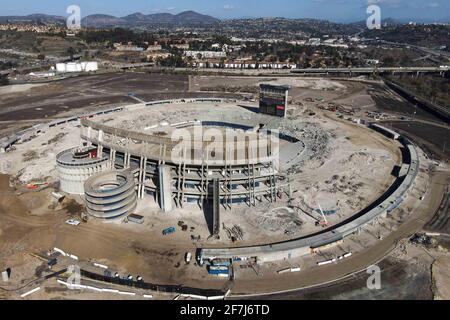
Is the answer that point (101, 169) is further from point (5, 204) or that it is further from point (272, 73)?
point (272, 73)

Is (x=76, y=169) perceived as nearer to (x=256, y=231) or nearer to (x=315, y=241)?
(x=256, y=231)

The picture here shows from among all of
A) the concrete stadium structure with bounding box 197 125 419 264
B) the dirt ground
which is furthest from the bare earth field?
the dirt ground

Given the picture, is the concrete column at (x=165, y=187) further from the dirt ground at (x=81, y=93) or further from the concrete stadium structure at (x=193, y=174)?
the dirt ground at (x=81, y=93)

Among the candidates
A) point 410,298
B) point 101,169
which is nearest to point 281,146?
point 101,169

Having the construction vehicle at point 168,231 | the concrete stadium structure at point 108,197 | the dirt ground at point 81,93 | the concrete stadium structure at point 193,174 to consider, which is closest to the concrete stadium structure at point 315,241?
the construction vehicle at point 168,231
